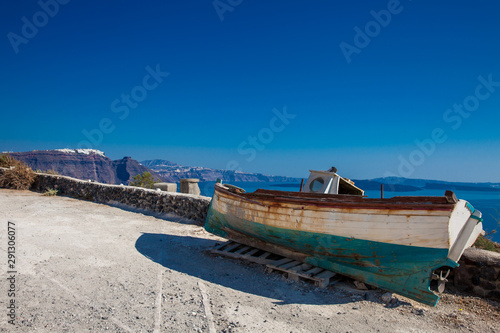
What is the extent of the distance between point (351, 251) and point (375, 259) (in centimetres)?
37

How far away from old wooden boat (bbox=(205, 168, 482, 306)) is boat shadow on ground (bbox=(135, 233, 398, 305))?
49 centimetres

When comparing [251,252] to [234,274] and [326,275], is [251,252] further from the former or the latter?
[326,275]

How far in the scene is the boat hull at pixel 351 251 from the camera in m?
4.25

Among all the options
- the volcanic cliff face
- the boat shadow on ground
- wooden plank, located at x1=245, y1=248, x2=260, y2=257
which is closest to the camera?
the boat shadow on ground

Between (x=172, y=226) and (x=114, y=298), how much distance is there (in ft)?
16.1

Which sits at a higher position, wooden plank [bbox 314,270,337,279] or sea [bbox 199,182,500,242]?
sea [bbox 199,182,500,242]

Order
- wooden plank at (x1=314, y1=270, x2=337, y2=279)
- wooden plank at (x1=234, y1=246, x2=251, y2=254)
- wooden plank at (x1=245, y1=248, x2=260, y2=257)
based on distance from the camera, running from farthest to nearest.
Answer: wooden plank at (x1=234, y1=246, x2=251, y2=254) < wooden plank at (x1=245, y1=248, x2=260, y2=257) < wooden plank at (x1=314, y1=270, x2=337, y2=279)

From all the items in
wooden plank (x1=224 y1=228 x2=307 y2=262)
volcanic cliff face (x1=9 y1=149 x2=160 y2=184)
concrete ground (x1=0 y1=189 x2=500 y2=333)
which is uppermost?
volcanic cliff face (x1=9 y1=149 x2=160 y2=184)

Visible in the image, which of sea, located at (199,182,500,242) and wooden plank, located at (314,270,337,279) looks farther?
sea, located at (199,182,500,242)

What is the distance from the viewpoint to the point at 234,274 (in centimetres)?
533

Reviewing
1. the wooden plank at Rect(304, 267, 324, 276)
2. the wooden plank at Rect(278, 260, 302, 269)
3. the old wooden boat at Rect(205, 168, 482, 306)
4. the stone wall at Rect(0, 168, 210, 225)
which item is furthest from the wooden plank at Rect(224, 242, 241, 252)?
the stone wall at Rect(0, 168, 210, 225)

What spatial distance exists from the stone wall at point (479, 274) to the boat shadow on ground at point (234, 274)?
58.0 inches

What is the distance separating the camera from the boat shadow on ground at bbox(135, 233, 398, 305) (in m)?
4.50

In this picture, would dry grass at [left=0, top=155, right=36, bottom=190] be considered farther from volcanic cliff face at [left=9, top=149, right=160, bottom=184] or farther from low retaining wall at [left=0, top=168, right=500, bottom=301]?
volcanic cliff face at [left=9, top=149, right=160, bottom=184]
